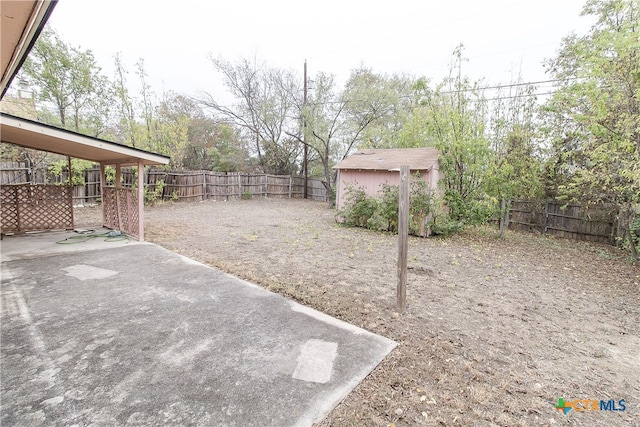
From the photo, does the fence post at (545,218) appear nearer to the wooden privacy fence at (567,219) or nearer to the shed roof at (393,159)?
the wooden privacy fence at (567,219)

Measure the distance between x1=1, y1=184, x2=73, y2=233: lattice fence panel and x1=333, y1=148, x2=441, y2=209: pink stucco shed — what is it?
7.62 m

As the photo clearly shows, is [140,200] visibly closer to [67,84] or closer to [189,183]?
[67,84]

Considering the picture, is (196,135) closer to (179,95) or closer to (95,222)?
(179,95)

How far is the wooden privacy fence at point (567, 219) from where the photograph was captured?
8.23 meters

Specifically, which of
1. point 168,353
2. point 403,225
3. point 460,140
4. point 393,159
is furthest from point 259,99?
point 168,353

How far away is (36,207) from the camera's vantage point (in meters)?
6.93

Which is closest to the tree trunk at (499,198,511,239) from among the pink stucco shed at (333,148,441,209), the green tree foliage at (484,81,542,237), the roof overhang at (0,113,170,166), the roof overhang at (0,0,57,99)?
the green tree foliage at (484,81,542,237)

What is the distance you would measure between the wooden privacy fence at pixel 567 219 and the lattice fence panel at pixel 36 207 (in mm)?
12723

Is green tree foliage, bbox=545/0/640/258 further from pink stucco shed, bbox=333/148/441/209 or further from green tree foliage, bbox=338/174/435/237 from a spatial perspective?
green tree foliage, bbox=338/174/435/237

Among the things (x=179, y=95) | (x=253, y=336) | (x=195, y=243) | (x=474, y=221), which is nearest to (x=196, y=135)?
(x=179, y=95)

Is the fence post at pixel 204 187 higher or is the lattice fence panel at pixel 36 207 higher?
the fence post at pixel 204 187

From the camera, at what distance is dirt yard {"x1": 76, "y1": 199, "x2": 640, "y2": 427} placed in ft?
6.56

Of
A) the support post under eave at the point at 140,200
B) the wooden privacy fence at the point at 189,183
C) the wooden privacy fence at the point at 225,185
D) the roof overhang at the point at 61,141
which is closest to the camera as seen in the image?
the roof overhang at the point at 61,141

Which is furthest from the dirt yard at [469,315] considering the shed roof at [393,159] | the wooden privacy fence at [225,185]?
the wooden privacy fence at [225,185]
